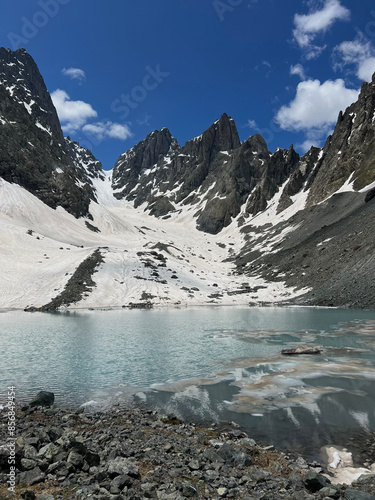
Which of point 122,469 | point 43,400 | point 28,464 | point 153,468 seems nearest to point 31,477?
point 28,464

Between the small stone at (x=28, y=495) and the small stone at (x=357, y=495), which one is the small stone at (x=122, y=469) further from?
the small stone at (x=357, y=495)

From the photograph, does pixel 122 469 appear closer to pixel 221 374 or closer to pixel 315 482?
pixel 315 482

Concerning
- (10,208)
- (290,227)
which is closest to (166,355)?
(290,227)

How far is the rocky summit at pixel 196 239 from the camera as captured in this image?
64.6 m

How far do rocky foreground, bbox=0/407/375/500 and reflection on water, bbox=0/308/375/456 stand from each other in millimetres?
1626

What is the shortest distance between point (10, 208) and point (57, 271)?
6125cm

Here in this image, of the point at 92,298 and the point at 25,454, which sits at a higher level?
the point at 92,298

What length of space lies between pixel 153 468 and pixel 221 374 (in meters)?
10.2

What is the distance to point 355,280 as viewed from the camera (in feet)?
180

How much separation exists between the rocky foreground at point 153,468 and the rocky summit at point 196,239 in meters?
47.0

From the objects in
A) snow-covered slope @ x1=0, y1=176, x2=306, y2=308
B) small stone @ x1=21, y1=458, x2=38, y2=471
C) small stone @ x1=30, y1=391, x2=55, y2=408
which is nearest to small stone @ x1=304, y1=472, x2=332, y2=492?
small stone @ x1=21, y1=458, x2=38, y2=471

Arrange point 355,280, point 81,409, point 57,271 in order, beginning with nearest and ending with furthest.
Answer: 1. point 81,409
2. point 355,280
3. point 57,271

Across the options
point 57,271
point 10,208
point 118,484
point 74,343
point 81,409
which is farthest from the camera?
point 10,208

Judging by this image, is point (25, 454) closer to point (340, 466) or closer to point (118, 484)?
point (118, 484)
